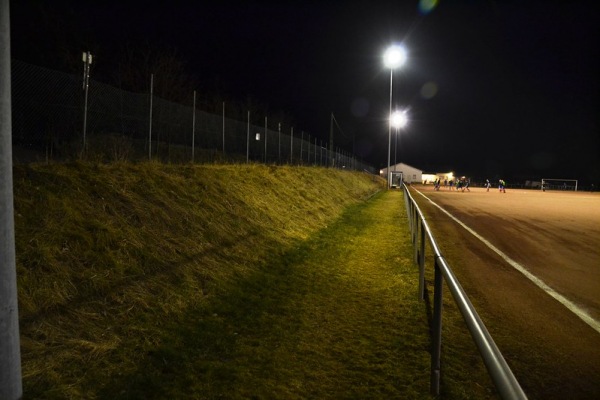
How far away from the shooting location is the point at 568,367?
380 centimetres

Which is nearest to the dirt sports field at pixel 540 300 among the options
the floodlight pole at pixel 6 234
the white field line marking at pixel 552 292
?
the white field line marking at pixel 552 292

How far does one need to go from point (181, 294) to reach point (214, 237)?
86.2 inches

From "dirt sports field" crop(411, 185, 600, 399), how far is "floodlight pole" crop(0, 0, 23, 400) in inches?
148

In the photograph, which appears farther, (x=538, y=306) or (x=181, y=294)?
(x=538, y=306)

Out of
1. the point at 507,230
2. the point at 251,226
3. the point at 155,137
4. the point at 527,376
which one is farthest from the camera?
the point at 155,137

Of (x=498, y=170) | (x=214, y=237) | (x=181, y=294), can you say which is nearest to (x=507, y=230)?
(x=214, y=237)

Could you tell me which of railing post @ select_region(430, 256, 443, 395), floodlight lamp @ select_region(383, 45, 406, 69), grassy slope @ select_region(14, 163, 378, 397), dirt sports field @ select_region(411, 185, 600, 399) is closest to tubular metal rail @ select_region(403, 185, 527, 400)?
railing post @ select_region(430, 256, 443, 395)

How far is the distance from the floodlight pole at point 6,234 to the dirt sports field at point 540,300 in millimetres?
3771

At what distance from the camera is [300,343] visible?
4234 millimetres

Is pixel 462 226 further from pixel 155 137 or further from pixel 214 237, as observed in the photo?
pixel 155 137

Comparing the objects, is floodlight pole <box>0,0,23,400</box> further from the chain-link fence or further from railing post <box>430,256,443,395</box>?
the chain-link fence

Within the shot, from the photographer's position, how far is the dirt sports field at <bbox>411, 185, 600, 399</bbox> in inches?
145

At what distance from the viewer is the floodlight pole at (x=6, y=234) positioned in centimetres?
235

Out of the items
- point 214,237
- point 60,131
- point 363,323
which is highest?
point 60,131
